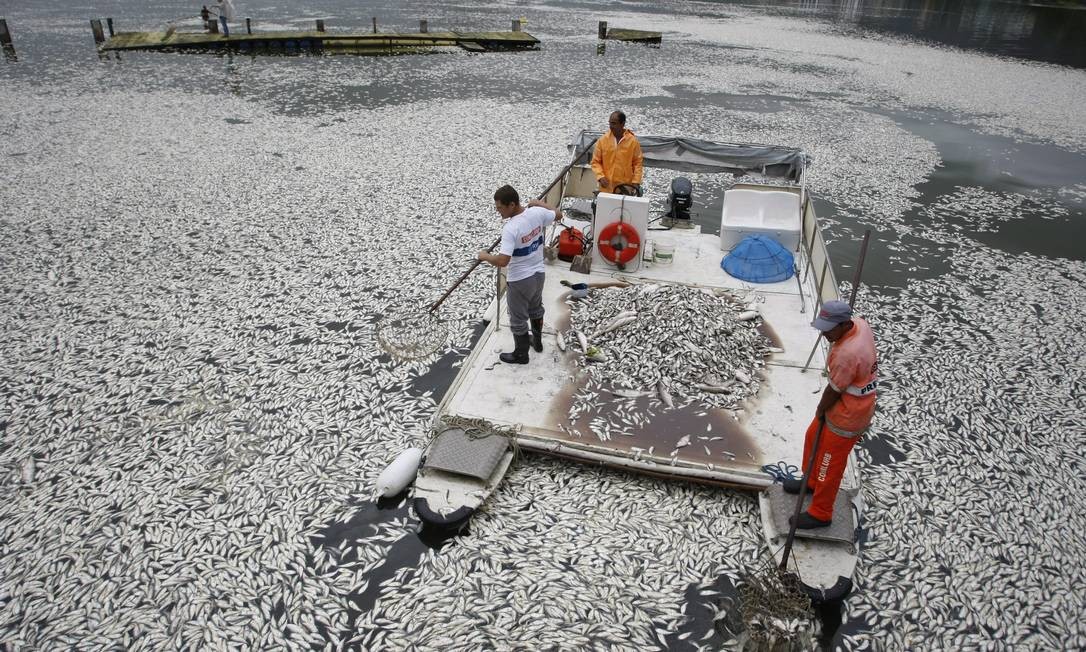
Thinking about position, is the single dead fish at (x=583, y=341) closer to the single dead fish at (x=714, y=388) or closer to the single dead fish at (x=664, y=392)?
the single dead fish at (x=664, y=392)

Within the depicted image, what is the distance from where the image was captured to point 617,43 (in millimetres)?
38188

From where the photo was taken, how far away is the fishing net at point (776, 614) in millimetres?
4958

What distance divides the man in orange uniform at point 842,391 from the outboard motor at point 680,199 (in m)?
6.98

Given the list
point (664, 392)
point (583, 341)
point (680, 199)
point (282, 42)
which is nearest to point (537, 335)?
point (583, 341)

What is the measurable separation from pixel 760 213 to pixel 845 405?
6788mm

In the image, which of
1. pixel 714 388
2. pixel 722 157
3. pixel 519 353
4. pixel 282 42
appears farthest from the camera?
pixel 282 42

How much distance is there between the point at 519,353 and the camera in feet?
25.1

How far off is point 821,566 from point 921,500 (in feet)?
6.11

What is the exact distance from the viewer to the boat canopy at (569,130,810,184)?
13.1 m

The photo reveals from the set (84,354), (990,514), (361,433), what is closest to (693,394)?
(990,514)

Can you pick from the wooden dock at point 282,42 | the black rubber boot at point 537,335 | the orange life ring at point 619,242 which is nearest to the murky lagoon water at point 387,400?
the black rubber boot at point 537,335

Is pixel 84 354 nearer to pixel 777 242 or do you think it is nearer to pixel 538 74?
pixel 777 242

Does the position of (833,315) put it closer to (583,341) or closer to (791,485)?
(791,485)

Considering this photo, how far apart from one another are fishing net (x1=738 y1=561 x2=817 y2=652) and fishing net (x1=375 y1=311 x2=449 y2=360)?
5.17 m
